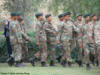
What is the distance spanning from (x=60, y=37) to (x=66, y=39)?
242mm

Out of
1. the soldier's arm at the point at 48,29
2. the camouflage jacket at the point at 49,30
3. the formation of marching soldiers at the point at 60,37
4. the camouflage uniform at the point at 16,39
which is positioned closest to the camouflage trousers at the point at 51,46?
the formation of marching soldiers at the point at 60,37

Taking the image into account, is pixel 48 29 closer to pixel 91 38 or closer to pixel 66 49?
pixel 66 49

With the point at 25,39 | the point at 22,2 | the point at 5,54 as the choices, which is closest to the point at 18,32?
the point at 25,39

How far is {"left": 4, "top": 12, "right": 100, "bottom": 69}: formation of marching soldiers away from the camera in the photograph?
40.7 ft

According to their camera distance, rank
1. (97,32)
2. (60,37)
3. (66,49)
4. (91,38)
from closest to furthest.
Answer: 1. (97,32)
2. (91,38)
3. (66,49)
4. (60,37)

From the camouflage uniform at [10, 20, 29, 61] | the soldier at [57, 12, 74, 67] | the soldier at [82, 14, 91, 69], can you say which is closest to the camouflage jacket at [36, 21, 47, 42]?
the soldier at [57, 12, 74, 67]

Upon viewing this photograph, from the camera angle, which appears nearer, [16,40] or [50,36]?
[16,40]

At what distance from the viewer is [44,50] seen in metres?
13.4

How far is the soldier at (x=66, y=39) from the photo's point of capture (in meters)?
13.0

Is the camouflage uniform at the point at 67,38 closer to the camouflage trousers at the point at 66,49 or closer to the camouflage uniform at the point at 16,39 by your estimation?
the camouflage trousers at the point at 66,49

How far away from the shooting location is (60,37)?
13195 mm

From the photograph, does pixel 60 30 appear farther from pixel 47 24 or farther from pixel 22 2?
pixel 22 2

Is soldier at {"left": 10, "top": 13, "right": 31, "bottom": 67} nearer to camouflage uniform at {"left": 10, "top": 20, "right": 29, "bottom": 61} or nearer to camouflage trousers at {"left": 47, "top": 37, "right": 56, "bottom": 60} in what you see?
camouflage uniform at {"left": 10, "top": 20, "right": 29, "bottom": 61}

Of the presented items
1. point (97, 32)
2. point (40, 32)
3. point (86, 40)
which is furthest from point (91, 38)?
point (40, 32)
